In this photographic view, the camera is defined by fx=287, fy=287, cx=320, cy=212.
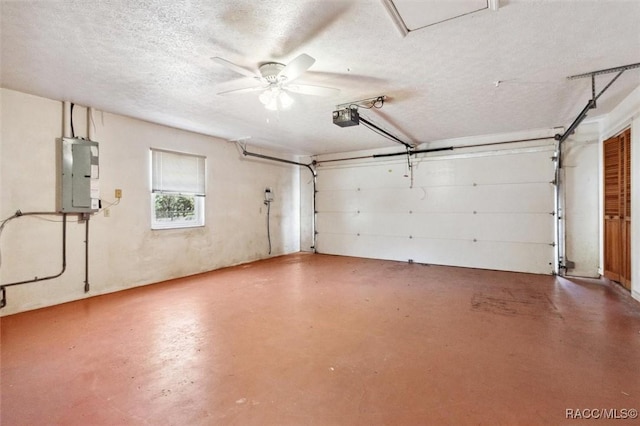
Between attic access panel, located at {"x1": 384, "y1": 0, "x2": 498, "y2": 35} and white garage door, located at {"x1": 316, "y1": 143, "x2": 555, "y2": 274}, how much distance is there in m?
4.24

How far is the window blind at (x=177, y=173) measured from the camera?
15.3 feet

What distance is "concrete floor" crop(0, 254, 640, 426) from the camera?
1.72 metres

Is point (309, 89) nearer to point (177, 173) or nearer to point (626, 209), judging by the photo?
point (177, 173)

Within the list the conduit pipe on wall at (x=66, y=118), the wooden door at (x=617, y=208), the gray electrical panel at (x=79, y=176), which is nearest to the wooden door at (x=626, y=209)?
the wooden door at (x=617, y=208)

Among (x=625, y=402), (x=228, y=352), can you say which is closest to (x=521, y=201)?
(x=625, y=402)

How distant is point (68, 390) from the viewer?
1.91m

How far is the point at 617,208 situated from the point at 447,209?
2472 mm

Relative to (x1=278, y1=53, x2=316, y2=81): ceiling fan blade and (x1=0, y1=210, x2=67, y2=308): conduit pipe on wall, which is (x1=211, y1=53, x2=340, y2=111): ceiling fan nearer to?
(x1=278, y1=53, x2=316, y2=81): ceiling fan blade

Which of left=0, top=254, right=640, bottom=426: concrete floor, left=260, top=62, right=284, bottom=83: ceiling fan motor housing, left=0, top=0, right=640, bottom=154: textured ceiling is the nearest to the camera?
left=0, top=254, right=640, bottom=426: concrete floor

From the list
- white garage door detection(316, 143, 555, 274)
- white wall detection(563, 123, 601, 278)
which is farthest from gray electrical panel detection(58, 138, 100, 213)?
white wall detection(563, 123, 601, 278)

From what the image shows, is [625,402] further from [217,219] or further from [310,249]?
[310,249]

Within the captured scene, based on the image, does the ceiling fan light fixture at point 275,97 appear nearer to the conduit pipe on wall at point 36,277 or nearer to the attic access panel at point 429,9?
the attic access panel at point 429,9

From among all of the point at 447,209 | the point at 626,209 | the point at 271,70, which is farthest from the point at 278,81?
the point at 626,209

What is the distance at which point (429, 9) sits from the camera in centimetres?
194
